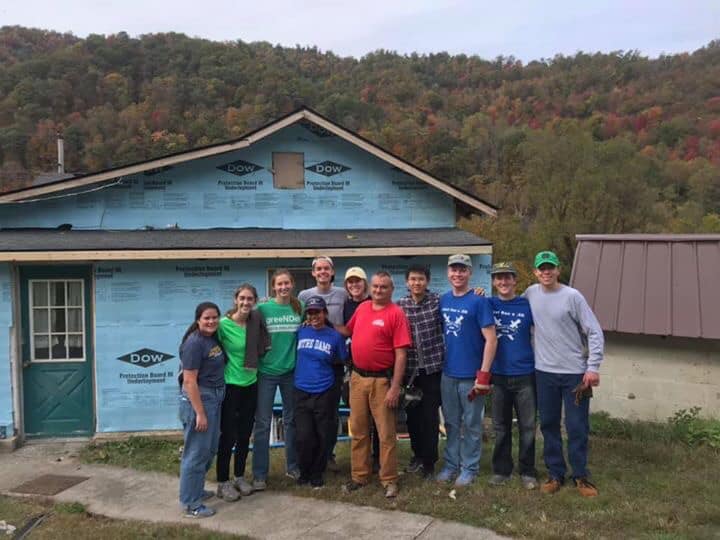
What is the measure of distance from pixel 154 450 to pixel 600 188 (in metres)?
21.8

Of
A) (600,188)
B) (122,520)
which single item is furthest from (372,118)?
(122,520)

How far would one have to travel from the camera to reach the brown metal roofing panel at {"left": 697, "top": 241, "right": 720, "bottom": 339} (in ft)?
21.2

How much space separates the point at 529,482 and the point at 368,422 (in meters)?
1.42

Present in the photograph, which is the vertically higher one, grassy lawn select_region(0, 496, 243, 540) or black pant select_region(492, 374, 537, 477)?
black pant select_region(492, 374, 537, 477)

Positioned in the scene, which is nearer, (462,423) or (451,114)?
(462,423)

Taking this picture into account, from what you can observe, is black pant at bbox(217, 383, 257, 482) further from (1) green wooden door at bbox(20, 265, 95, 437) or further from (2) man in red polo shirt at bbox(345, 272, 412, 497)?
(1) green wooden door at bbox(20, 265, 95, 437)

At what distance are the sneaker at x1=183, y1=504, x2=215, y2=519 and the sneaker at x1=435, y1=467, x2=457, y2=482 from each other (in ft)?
6.17

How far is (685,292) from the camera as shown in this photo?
6.75 m

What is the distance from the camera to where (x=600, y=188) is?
24172 mm

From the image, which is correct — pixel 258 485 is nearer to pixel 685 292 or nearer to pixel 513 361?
pixel 513 361

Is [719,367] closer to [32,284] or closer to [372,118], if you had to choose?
[32,284]

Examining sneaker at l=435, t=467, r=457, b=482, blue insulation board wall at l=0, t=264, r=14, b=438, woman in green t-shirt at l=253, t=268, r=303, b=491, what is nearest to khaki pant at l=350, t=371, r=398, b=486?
sneaker at l=435, t=467, r=457, b=482

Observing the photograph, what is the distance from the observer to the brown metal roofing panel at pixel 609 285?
7.12 meters

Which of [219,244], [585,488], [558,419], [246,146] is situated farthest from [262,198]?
[585,488]
